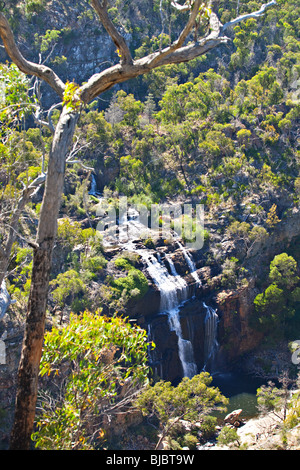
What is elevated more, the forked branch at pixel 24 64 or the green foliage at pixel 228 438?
the forked branch at pixel 24 64

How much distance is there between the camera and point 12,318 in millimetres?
19234

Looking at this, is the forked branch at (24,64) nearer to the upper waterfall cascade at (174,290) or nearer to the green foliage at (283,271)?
the upper waterfall cascade at (174,290)

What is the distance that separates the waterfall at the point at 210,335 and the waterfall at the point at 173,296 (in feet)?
4.32

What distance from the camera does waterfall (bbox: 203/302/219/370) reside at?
2673 centimetres

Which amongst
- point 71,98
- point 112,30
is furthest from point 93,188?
point 71,98

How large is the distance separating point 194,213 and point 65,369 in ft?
53.3

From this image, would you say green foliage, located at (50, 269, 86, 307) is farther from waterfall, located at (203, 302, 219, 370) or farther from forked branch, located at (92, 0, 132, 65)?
forked branch, located at (92, 0, 132, 65)

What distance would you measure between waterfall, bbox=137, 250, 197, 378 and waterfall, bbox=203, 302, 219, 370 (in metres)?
1.32

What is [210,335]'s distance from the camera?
27.0 m

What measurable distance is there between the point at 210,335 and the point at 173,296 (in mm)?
3510

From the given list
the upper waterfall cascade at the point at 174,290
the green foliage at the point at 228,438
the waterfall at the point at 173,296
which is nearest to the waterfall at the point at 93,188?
the upper waterfall cascade at the point at 174,290

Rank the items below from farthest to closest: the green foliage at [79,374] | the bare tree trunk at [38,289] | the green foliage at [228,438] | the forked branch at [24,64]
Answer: the green foliage at [228,438]
the green foliage at [79,374]
the forked branch at [24,64]
the bare tree trunk at [38,289]

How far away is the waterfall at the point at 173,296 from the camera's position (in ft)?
82.6
